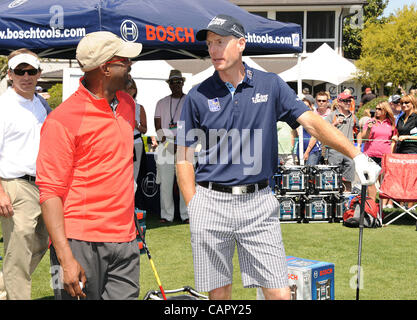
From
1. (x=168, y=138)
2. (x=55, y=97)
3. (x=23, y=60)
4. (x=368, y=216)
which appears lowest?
(x=368, y=216)

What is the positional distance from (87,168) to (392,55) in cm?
3236

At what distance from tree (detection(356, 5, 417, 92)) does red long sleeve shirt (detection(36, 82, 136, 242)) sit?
103 ft

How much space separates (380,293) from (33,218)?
359 cm

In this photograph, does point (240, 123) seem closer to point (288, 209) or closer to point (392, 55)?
point (288, 209)

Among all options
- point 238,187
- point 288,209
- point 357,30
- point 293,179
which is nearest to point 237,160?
point 238,187

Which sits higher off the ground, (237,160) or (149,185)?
(237,160)

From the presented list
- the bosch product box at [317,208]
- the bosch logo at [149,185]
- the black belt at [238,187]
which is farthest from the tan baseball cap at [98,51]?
the bosch logo at [149,185]

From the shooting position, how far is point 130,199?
11.5 feet

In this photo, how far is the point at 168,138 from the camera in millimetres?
10344

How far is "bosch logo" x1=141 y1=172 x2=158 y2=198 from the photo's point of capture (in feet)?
36.7

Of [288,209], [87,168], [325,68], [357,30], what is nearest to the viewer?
[87,168]

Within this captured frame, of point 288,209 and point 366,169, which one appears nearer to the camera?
point 366,169

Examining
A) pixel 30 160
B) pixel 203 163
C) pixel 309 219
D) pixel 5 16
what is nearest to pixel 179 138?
pixel 203 163

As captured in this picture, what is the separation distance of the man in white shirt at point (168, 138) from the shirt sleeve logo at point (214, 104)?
6.36m
